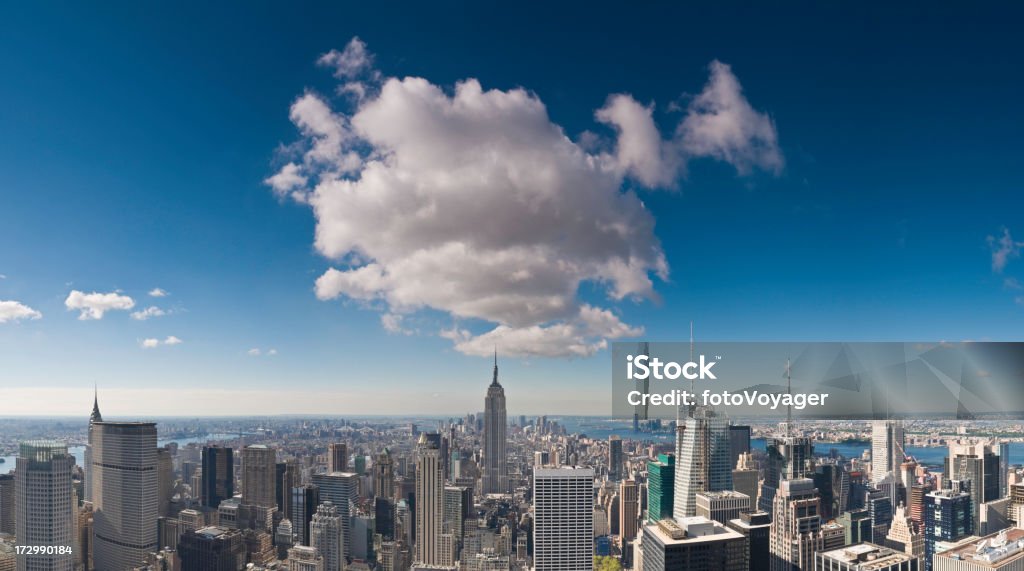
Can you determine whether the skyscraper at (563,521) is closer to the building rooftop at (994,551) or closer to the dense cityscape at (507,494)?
the dense cityscape at (507,494)

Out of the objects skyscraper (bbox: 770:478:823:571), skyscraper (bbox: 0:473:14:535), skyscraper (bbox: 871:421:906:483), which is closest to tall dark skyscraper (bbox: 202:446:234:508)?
skyscraper (bbox: 0:473:14:535)

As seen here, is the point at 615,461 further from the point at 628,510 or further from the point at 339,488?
the point at 339,488

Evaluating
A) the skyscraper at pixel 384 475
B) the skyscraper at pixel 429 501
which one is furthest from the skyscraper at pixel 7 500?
the skyscraper at pixel 429 501

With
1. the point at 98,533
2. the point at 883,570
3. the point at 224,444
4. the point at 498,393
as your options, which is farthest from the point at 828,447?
the point at 98,533

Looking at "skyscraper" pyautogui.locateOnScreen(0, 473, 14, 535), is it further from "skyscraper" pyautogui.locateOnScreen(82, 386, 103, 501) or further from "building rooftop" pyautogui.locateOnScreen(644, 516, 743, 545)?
"building rooftop" pyautogui.locateOnScreen(644, 516, 743, 545)

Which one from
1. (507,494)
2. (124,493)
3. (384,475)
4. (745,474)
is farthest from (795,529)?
(124,493)
